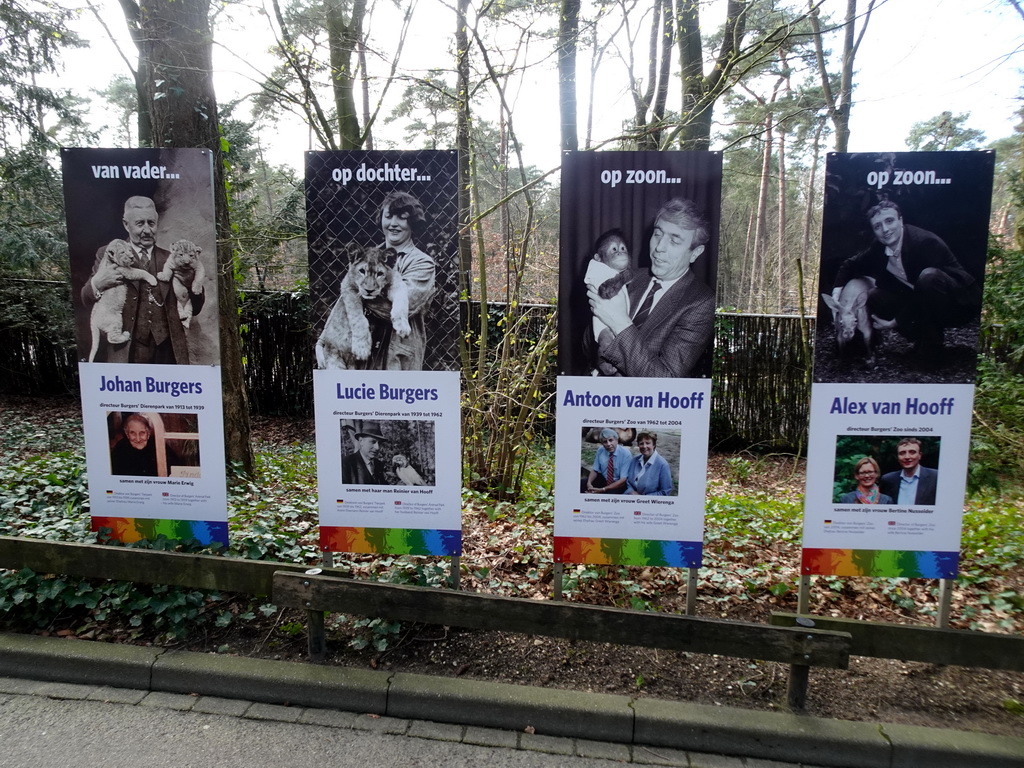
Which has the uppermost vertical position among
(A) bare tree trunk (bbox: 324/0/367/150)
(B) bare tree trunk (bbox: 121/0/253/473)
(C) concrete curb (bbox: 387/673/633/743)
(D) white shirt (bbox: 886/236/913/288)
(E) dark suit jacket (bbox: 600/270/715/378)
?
(A) bare tree trunk (bbox: 324/0/367/150)

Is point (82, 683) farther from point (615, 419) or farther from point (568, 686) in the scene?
point (615, 419)

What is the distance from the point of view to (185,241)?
A: 3814 mm

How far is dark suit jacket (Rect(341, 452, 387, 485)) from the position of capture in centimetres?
367

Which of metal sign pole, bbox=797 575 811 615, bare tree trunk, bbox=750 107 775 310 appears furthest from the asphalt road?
bare tree trunk, bbox=750 107 775 310

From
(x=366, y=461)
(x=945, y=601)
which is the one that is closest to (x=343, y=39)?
(x=366, y=461)

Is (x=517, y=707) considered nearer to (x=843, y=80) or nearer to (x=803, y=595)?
(x=803, y=595)

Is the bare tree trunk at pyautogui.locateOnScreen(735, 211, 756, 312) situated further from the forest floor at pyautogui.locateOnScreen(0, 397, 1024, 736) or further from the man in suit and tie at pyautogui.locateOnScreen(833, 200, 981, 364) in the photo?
the man in suit and tie at pyautogui.locateOnScreen(833, 200, 981, 364)

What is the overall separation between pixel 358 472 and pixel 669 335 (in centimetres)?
185

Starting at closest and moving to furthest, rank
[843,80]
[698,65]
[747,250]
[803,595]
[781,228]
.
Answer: [803,595] → [698,65] → [843,80] → [781,228] → [747,250]

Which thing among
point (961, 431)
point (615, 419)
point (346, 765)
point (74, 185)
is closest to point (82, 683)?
point (346, 765)

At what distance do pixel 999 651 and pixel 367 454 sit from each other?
10.8ft

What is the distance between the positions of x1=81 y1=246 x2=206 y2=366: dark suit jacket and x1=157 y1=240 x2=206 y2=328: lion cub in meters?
0.03

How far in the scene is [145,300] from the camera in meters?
3.87

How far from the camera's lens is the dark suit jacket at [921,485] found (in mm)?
3268
